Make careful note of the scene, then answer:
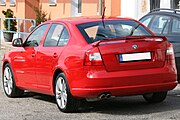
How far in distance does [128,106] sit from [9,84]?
108 inches

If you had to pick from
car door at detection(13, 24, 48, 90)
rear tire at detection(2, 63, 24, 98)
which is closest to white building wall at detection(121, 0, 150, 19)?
rear tire at detection(2, 63, 24, 98)

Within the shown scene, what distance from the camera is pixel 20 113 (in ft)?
30.4

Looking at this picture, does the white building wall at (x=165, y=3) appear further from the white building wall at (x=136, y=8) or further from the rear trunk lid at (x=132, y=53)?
the rear trunk lid at (x=132, y=53)

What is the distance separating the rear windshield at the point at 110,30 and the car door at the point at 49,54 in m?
0.40

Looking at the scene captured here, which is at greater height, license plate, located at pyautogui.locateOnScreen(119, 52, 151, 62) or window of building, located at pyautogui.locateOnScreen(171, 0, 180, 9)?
window of building, located at pyautogui.locateOnScreen(171, 0, 180, 9)

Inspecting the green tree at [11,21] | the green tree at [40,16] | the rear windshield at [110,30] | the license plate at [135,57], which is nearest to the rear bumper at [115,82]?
the license plate at [135,57]

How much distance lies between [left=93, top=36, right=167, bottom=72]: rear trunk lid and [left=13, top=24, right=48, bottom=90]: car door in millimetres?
1910

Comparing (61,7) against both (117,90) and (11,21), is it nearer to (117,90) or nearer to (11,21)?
(11,21)

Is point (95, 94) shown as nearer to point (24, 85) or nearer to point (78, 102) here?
point (78, 102)

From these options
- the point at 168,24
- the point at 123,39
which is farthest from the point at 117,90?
the point at 168,24

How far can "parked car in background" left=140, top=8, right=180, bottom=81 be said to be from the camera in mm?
11703

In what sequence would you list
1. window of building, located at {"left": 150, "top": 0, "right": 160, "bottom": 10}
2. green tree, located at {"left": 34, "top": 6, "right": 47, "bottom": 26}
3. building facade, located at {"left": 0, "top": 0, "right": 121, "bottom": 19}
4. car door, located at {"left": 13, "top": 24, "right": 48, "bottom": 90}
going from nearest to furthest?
car door, located at {"left": 13, "top": 24, "right": 48, "bottom": 90}, window of building, located at {"left": 150, "top": 0, "right": 160, "bottom": 10}, building facade, located at {"left": 0, "top": 0, "right": 121, "bottom": 19}, green tree, located at {"left": 34, "top": 6, "right": 47, "bottom": 26}

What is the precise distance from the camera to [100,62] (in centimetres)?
862

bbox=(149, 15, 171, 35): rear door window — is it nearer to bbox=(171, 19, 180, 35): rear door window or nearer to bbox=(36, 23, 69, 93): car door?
bbox=(171, 19, 180, 35): rear door window
